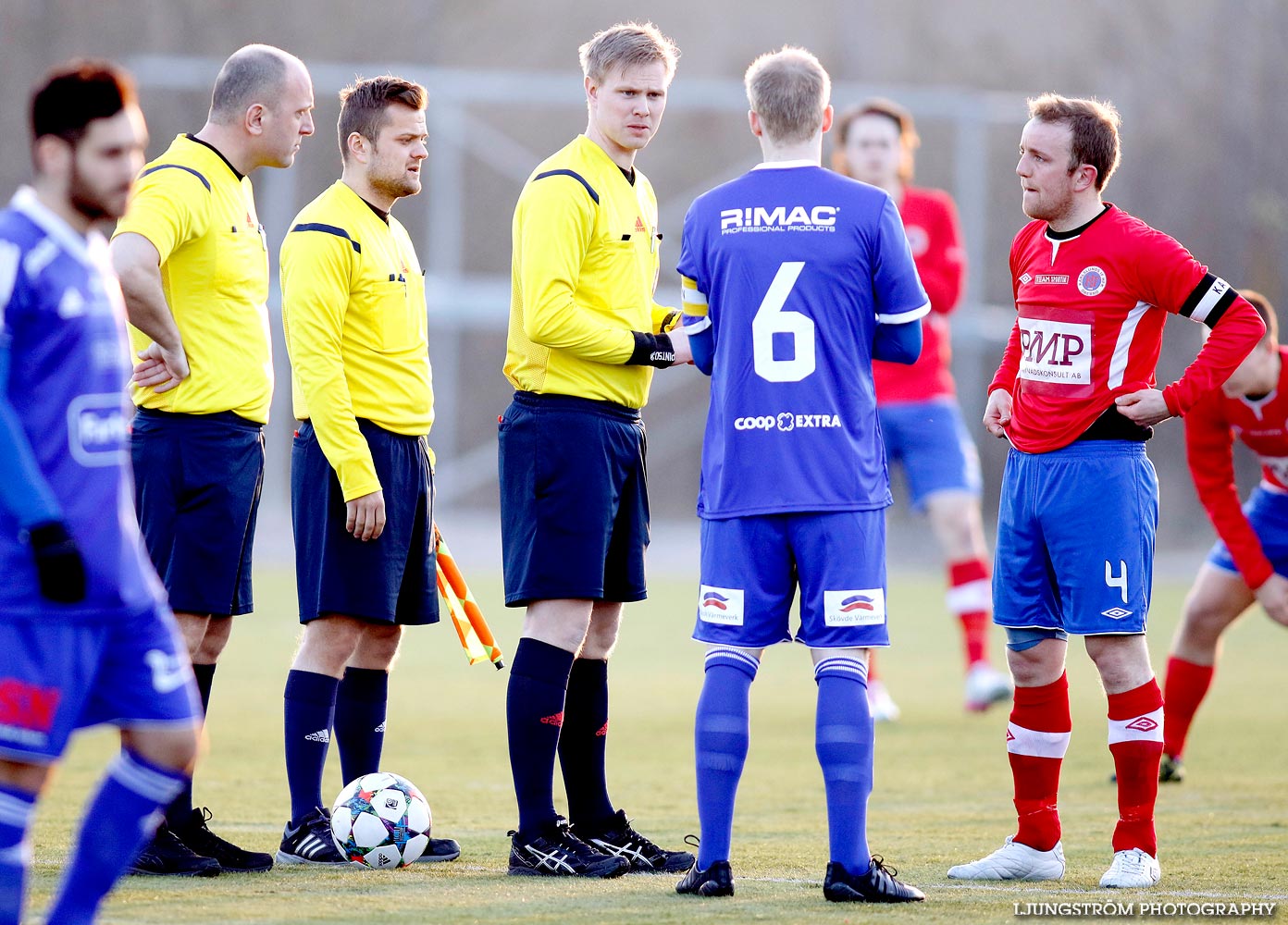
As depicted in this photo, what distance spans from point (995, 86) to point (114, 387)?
958 inches

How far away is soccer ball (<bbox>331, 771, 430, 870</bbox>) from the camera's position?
4719mm

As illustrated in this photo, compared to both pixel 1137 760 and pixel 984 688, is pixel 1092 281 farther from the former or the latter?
pixel 984 688

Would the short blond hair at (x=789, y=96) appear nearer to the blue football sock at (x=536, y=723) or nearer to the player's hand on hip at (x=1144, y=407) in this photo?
the player's hand on hip at (x=1144, y=407)

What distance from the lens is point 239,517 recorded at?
4.78 m

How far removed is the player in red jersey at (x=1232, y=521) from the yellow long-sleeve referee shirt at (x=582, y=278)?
251 centimetres

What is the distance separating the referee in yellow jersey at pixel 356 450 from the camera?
475cm

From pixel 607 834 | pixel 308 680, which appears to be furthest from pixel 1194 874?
pixel 308 680

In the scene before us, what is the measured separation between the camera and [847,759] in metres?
4.18

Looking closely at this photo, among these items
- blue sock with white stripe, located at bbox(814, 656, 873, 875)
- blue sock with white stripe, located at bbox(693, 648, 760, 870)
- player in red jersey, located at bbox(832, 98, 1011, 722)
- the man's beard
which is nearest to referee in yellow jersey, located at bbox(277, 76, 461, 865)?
blue sock with white stripe, located at bbox(693, 648, 760, 870)

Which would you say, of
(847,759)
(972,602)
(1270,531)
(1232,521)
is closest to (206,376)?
(847,759)

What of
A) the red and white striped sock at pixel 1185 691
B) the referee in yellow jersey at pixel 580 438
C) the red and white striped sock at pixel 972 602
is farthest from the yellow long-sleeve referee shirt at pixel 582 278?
the red and white striped sock at pixel 972 602

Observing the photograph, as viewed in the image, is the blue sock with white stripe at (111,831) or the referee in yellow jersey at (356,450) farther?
the referee in yellow jersey at (356,450)

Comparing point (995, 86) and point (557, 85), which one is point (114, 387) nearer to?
point (557, 85)

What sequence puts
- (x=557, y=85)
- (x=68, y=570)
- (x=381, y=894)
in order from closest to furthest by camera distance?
1. (x=68, y=570)
2. (x=381, y=894)
3. (x=557, y=85)
